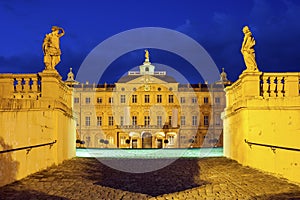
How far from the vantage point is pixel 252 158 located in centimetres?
1291

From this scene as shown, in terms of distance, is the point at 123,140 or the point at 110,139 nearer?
the point at 123,140

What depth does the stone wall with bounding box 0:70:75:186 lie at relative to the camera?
31.9ft

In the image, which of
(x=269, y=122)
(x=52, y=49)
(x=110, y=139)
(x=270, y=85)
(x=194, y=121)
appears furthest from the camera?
(x=194, y=121)

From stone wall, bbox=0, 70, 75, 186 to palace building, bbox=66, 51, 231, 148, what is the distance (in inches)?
2563

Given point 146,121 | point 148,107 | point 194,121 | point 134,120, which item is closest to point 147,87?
point 148,107

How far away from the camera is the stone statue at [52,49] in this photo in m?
14.0

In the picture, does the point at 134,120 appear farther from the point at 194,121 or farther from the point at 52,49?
the point at 52,49

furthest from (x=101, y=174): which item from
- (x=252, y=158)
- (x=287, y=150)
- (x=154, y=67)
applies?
(x=154, y=67)

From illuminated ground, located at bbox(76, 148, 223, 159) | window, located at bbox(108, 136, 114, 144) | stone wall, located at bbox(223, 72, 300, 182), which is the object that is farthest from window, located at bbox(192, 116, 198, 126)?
stone wall, located at bbox(223, 72, 300, 182)

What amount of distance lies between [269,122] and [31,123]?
6758mm

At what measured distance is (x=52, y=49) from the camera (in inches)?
563

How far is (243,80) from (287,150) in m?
3.33

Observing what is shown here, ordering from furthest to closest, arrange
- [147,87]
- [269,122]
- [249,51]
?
[147,87]
[249,51]
[269,122]

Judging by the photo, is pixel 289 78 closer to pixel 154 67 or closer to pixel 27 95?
pixel 27 95
